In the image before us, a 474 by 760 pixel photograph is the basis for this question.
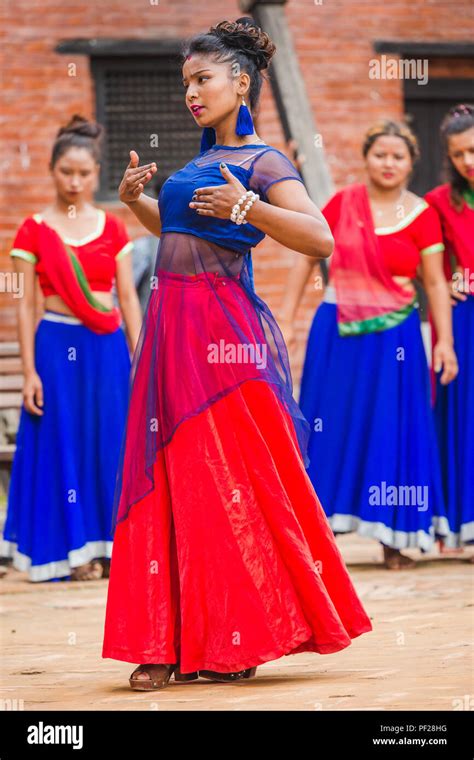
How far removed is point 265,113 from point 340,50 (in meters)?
0.75

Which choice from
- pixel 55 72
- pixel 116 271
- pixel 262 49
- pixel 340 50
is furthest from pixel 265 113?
pixel 262 49

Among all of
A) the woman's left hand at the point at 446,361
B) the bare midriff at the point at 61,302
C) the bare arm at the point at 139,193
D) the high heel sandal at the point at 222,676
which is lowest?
the high heel sandal at the point at 222,676

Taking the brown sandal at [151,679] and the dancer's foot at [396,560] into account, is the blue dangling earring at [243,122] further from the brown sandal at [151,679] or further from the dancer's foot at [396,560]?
the dancer's foot at [396,560]

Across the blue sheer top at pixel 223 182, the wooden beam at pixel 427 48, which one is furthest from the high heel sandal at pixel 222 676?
the wooden beam at pixel 427 48

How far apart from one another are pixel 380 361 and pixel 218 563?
3075 mm

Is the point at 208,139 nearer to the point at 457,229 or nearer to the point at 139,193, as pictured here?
the point at 139,193

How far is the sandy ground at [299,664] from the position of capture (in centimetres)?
402

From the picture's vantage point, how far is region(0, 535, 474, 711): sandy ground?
4.02 meters

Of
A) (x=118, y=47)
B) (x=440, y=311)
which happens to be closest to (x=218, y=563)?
(x=440, y=311)

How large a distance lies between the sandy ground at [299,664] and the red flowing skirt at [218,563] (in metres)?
0.12

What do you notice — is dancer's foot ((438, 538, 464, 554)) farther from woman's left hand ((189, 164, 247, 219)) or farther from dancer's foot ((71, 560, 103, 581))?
woman's left hand ((189, 164, 247, 219))

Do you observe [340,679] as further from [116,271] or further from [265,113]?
[265,113]

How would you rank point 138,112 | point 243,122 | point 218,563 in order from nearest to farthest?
point 218,563 → point 243,122 → point 138,112

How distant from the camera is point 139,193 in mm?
4559
